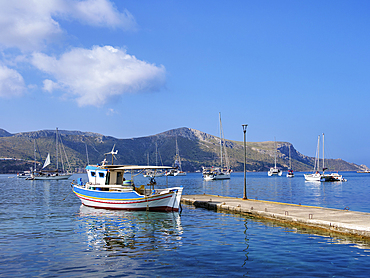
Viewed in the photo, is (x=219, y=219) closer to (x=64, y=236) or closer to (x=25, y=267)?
(x=64, y=236)

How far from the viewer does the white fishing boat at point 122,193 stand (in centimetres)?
3112

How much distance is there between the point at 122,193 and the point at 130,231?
35.2ft

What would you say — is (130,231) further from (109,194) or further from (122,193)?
(109,194)

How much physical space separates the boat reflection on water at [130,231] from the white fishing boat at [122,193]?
835mm

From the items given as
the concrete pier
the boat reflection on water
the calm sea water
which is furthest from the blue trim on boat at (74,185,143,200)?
the concrete pier

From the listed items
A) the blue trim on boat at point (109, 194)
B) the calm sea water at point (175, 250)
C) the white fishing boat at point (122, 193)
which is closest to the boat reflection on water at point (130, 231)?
the calm sea water at point (175, 250)

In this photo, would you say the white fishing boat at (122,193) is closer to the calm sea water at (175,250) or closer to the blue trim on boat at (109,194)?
the blue trim on boat at (109,194)

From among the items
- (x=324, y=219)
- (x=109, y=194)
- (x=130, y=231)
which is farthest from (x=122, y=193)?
(x=324, y=219)

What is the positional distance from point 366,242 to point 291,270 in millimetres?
6545

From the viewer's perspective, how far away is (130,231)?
859 inches

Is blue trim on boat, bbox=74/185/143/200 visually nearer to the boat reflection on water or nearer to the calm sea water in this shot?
the boat reflection on water

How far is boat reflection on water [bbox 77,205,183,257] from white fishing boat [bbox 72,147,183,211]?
0.83 m

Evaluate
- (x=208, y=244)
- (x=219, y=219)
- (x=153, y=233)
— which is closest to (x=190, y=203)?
(x=219, y=219)

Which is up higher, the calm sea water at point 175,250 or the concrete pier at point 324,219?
the concrete pier at point 324,219
